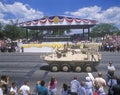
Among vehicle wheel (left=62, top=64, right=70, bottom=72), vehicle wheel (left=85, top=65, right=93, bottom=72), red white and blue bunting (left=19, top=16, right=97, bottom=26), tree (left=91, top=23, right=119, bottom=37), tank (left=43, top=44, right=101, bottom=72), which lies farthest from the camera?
tree (left=91, top=23, right=119, bottom=37)

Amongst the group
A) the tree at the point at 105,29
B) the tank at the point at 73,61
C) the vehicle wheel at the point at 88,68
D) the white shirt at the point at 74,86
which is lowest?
the white shirt at the point at 74,86

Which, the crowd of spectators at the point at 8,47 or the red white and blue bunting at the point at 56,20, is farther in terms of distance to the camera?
the red white and blue bunting at the point at 56,20

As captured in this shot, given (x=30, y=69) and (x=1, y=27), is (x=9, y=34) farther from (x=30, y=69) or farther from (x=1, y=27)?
(x=30, y=69)

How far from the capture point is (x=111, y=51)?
45.8 meters

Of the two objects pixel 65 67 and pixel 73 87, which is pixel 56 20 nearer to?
pixel 65 67

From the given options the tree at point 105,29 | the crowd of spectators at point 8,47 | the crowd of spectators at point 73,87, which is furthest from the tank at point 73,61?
the tree at point 105,29

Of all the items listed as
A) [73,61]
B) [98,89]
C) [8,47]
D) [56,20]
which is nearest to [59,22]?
[56,20]

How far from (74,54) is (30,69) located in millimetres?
4017

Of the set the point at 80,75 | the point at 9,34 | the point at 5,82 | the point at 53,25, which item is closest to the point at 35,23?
the point at 53,25

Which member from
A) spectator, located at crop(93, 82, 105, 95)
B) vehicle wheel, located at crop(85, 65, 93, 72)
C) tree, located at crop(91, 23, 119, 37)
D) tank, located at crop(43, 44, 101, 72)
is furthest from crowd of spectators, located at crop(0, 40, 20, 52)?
tree, located at crop(91, 23, 119, 37)

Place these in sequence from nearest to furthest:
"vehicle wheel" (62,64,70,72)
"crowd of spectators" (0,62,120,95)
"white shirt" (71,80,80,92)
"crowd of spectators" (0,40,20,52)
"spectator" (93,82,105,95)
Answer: "spectator" (93,82,105,95) → "crowd of spectators" (0,62,120,95) → "white shirt" (71,80,80,92) → "vehicle wheel" (62,64,70,72) → "crowd of spectators" (0,40,20,52)

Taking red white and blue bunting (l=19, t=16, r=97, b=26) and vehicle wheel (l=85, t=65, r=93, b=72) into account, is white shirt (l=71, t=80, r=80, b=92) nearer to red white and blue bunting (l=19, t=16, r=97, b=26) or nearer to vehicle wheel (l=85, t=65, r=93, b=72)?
vehicle wheel (l=85, t=65, r=93, b=72)

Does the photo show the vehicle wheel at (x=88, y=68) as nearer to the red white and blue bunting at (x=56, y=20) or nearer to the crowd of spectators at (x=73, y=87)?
the crowd of spectators at (x=73, y=87)

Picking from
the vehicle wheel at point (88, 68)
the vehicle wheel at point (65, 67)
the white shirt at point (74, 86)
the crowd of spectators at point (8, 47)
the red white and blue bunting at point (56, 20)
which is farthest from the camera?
the red white and blue bunting at point (56, 20)
